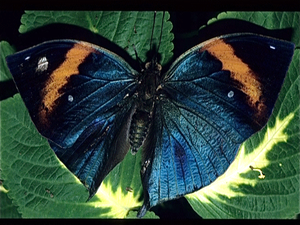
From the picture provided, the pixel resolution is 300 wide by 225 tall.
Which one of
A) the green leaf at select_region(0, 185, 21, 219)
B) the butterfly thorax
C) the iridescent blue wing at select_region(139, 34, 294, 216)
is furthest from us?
the green leaf at select_region(0, 185, 21, 219)

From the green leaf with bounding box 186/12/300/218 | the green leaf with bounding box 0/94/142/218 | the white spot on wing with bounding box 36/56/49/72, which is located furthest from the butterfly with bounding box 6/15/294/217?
the green leaf with bounding box 186/12/300/218

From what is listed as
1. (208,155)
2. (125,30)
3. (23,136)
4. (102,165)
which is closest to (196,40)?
(125,30)

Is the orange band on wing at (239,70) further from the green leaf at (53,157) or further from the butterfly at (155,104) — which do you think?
the green leaf at (53,157)

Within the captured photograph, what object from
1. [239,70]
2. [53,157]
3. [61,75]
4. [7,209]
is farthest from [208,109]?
Result: [7,209]

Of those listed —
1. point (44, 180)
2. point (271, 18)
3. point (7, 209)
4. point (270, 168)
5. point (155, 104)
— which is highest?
point (271, 18)

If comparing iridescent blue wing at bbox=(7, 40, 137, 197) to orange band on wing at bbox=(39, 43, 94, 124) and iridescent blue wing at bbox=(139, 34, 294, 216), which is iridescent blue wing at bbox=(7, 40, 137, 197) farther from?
iridescent blue wing at bbox=(139, 34, 294, 216)

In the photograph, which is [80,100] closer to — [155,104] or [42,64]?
[42,64]
